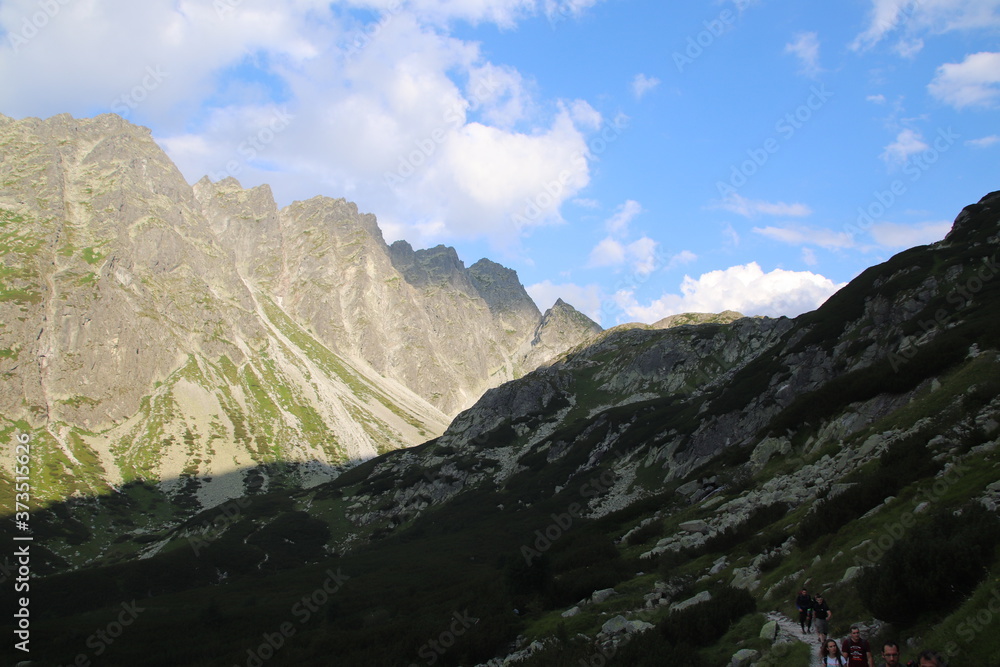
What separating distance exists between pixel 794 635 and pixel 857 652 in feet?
9.92

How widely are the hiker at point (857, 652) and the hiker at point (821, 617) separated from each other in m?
1.68

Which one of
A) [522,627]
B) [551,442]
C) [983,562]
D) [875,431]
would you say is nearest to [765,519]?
[875,431]

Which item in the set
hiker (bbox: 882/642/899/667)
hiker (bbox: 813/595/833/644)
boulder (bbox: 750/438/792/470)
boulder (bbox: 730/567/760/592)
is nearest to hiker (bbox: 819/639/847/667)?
hiker (bbox: 813/595/833/644)

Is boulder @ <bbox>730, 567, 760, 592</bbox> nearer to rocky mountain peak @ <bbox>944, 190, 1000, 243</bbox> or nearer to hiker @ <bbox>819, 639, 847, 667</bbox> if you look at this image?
hiker @ <bbox>819, 639, 847, 667</bbox>

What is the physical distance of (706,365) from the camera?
13025cm

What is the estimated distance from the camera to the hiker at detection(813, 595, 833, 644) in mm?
13438

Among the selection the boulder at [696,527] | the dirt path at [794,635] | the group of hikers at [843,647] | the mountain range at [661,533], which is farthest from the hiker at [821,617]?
the boulder at [696,527]

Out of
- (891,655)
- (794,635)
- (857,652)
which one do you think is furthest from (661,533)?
(891,655)

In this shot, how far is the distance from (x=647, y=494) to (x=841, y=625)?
47527mm

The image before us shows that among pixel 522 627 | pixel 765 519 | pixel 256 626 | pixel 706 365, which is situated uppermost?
pixel 706 365

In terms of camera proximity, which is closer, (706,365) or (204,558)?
A: (204,558)

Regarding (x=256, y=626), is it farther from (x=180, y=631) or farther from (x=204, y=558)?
(x=204, y=558)

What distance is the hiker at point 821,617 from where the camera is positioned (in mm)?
13438

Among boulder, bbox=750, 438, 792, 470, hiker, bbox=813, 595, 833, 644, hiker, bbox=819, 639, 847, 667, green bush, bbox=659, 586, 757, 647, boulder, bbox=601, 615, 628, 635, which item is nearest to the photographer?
hiker, bbox=819, 639, 847, 667
